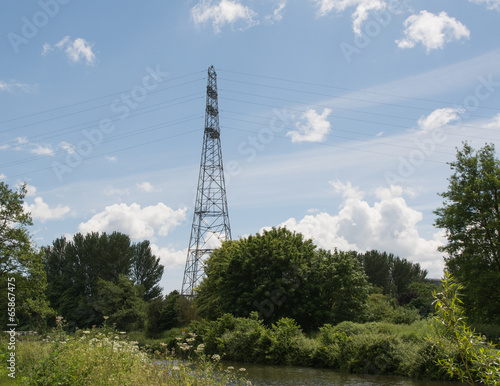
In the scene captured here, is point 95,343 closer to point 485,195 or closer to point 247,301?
point 247,301

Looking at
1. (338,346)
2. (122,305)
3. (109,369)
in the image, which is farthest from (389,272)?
(109,369)

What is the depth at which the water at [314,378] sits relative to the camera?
2012cm

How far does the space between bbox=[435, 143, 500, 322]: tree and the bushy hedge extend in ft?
17.5

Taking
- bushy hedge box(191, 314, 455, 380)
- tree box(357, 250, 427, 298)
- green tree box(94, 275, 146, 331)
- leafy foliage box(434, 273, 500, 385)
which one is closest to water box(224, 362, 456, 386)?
bushy hedge box(191, 314, 455, 380)

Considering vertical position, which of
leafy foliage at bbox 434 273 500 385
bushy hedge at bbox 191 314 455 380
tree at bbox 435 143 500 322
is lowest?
bushy hedge at bbox 191 314 455 380

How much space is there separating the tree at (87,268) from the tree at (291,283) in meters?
36.3

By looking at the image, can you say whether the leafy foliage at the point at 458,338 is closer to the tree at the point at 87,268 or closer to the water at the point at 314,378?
the water at the point at 314,378

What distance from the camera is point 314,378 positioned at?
21.8 meters

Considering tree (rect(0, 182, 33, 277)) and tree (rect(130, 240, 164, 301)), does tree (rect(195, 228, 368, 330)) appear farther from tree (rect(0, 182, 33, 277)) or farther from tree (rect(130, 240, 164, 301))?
Answer: tree (rect(130, 240, 164, 301))

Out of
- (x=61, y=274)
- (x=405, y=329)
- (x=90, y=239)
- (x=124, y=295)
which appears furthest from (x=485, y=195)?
(x=61, y=274)

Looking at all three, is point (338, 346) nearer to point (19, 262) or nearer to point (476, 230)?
point (476, 230)

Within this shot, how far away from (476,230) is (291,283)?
50.6 ft

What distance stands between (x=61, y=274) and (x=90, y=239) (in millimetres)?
8365

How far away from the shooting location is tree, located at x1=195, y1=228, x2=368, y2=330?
35625 millimetres
